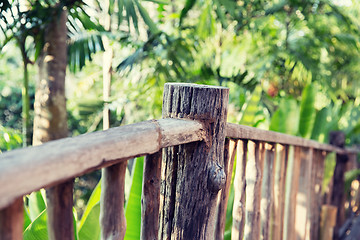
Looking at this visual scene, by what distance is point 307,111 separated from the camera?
2.75 metres

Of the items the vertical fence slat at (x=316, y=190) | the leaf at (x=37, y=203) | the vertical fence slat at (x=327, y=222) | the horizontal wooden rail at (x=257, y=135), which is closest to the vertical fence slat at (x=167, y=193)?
the horizontal wooden rail at (x=257, y=135)

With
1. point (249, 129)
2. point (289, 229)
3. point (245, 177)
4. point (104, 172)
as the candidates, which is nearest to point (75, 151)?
point (104, 172)

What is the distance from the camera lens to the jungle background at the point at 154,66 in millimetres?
1989

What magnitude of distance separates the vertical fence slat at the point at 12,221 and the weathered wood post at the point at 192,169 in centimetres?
47

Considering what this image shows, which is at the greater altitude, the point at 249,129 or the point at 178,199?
the point at 249,129

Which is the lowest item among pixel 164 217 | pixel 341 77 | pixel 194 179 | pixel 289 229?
pixel 289 229

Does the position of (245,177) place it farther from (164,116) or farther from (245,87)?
(245,87)

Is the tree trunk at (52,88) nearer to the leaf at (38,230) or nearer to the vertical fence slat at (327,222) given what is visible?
the leaf at (38,230)

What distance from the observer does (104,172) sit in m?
0.65

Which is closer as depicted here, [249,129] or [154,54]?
[249,129]

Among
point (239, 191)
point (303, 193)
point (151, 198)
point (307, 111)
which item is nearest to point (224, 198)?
point (239, 191)

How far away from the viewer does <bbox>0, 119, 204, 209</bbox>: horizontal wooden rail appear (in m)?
0.41

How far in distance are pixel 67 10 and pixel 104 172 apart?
5.56 ft

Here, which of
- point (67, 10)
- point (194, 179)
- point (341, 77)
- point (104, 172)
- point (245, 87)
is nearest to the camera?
point (104, 172)
